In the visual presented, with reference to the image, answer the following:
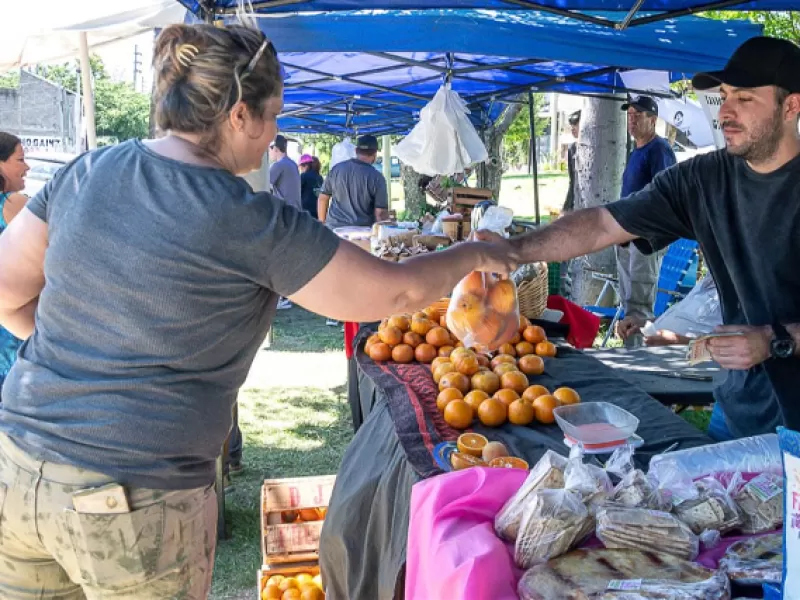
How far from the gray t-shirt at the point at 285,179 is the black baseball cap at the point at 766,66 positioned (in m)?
7.99

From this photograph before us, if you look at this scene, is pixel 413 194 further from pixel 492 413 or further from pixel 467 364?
pixel 492 413

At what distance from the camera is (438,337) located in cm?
360

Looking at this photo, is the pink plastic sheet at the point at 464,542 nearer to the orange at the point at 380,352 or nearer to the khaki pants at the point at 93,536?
the khaki pants at the point at 93,536

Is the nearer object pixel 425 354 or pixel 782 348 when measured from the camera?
pixel 782 348

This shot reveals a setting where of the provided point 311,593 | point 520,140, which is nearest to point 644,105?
point 311,593

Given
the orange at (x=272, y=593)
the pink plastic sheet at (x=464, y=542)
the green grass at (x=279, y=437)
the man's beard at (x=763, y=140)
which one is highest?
the man's beard at (x=763, y=140)

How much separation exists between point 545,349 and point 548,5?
1.73 meters

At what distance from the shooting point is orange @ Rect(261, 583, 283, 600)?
315cm

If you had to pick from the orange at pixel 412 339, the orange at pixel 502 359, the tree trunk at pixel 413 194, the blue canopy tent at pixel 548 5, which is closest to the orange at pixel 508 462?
the orange at pixel 502 359

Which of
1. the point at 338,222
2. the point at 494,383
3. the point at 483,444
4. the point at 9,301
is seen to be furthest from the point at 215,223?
the point at 338,222

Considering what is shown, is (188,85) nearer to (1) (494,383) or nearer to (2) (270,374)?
(1) (494,383)

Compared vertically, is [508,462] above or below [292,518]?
above

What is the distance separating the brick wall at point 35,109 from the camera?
90.6 ft

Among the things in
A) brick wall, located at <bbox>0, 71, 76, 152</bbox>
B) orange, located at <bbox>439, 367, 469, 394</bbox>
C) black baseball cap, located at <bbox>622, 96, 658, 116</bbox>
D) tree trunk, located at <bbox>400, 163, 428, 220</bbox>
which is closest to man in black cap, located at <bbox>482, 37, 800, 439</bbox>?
orange, located at <bbox>439, 367, 469, 394</bbox>
